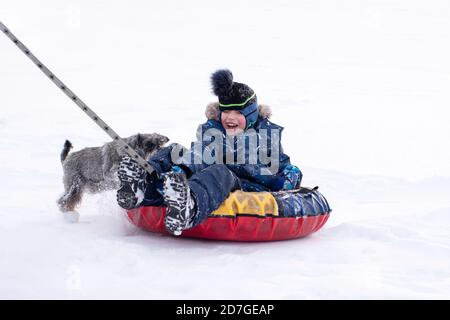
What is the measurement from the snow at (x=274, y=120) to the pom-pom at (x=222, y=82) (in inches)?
39.1

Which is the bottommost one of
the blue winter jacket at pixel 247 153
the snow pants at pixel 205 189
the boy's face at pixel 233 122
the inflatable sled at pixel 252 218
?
the inflatable sled at pixel 252 218

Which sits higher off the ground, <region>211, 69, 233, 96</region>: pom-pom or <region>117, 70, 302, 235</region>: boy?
<region>211, 69, 233, 96</region>: pom-pom

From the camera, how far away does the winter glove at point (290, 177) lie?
13.7ft

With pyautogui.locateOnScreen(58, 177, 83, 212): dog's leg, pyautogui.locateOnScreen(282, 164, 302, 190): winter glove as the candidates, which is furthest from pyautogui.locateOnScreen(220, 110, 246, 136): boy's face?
pyautogui.locateOnScreen(58, 177, 83, 212): dog's leg

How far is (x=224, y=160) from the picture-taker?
4.12 m

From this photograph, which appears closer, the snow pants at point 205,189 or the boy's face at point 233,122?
the snow pants at point 205,189

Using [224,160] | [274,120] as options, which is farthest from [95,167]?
[274,120]

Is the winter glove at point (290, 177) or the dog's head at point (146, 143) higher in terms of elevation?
the dog's head at point (146, 143)

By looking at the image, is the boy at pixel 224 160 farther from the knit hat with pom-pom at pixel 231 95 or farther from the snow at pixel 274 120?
the snow at pixel 274 120

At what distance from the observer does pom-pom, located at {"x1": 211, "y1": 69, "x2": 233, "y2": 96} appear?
13.4 ft

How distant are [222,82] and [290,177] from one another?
2.44ft

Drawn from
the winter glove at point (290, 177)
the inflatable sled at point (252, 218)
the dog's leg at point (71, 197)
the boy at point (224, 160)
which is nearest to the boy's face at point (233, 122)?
the boy at point (224, 160)

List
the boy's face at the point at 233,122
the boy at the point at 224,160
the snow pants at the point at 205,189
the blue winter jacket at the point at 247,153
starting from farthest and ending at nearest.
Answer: the boy's face at the point at 233,122, the blue winter jacket at the point at 247,153, the boy at the point at 224,160, the snow pants at the point at 205,189

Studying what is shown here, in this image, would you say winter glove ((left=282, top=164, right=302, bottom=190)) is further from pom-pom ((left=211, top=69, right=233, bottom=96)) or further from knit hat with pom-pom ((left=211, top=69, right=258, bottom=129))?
pom-pom ((left=211, top=69, right=233, bottom=96))
